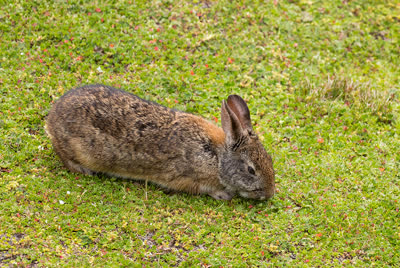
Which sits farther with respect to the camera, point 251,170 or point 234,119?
point 251,170

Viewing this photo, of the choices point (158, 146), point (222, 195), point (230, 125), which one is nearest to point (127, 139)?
point (158, 146)

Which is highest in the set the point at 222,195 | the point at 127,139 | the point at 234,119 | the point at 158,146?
the point at 234,119

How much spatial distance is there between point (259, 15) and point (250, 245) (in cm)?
614

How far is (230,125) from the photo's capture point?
7.62m

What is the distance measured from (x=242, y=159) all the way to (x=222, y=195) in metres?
0.71

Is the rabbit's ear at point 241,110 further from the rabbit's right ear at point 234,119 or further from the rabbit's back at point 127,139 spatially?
the rabbit's back at point 127,139

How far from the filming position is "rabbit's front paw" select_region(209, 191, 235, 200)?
7.87m

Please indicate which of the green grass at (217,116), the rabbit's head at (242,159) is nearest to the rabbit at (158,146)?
the rabbit's head at (242,159)

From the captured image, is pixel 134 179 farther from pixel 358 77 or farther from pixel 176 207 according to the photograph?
pixel 358 77

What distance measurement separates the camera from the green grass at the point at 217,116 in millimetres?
6828

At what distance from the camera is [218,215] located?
7.43 metres

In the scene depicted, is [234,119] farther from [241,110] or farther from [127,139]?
[127,139]

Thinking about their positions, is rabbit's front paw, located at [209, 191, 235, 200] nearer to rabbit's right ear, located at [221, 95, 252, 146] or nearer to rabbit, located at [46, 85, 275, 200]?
rabbit, located at [46, 85, 275, 200]

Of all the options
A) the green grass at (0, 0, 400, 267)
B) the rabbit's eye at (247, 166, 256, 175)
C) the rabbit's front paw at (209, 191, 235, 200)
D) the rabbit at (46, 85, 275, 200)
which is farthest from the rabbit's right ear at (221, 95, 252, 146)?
the green grass at (0, 0, 400, 267)
